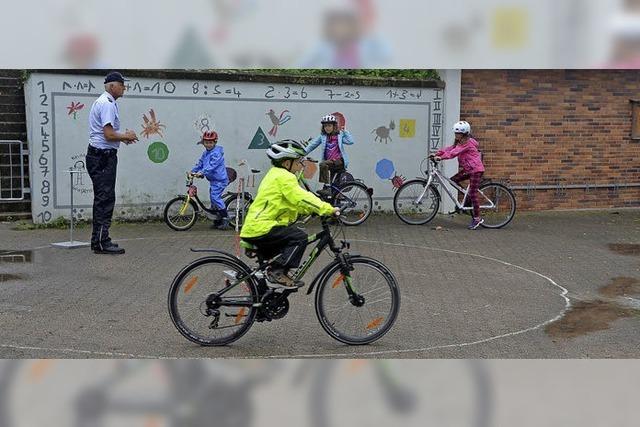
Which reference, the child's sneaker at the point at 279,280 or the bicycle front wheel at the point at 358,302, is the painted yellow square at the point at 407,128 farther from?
the child's sneaker at the point at 279,280

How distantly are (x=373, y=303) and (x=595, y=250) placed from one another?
5500 millimetres

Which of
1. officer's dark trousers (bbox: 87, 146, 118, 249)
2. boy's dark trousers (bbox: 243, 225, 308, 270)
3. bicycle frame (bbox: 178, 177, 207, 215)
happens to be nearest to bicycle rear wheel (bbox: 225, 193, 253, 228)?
bicycle frame (bbox: 178, 177, 207, 215)

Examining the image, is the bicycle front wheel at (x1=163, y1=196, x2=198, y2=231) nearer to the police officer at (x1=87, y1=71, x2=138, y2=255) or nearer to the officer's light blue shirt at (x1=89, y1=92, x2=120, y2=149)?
the police officer at (x1=87, y1=71, x2=138, y2=255)

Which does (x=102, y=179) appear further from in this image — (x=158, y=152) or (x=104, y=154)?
(x=158, y=152)

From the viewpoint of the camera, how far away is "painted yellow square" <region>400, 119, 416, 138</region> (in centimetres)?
1327

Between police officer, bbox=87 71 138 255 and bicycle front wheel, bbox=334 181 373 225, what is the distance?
155 inches

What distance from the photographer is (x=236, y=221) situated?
37.5 ft

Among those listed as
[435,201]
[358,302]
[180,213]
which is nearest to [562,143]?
[435,201]

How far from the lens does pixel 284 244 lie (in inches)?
226

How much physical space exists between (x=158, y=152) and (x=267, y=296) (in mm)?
7118

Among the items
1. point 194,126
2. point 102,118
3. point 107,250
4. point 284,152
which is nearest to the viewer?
point 284,152
